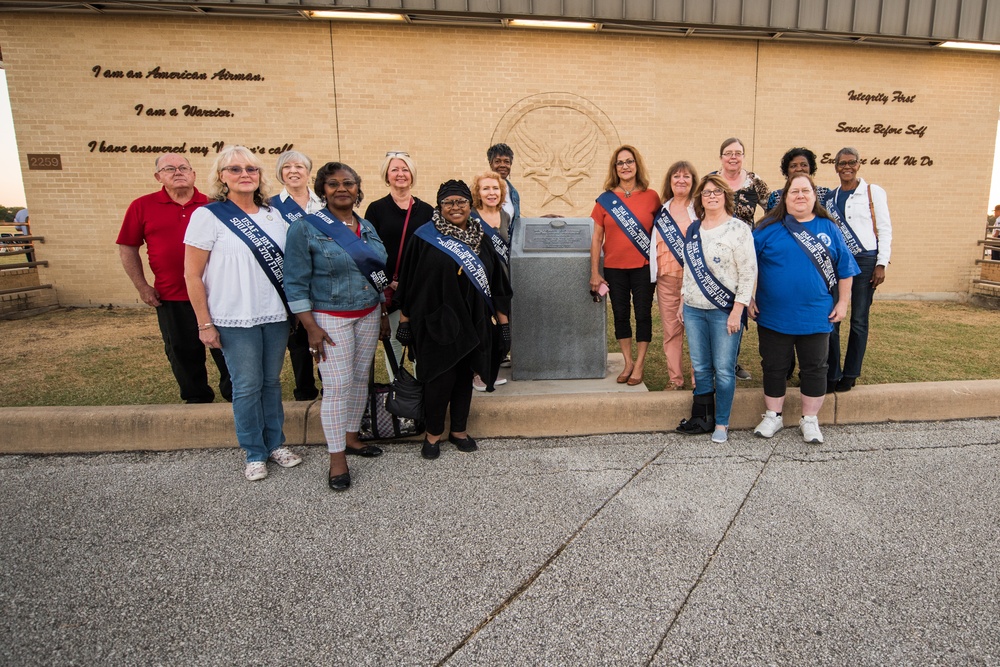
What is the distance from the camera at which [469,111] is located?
9.48 meters

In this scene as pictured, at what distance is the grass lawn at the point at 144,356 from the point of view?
16.4ft

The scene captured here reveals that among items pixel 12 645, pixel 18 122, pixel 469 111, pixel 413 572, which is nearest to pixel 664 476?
pixel 413 572

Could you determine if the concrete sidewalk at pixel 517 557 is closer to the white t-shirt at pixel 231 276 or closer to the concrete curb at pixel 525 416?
the concrete curb at pixel 525 416

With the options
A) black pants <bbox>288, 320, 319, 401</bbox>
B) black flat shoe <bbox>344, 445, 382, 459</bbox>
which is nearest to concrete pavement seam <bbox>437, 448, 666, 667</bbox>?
black flat shoe <bbox>344, 445, 382, 459</bbox>

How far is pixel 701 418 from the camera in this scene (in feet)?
13.7

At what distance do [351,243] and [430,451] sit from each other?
56.9 inches

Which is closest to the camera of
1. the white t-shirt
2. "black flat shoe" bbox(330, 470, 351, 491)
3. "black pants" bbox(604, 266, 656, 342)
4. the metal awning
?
the white t-shirt

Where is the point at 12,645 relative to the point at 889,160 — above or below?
below

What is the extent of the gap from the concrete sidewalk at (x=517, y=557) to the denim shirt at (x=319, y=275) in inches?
43.3

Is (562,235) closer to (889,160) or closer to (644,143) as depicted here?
(644,143)

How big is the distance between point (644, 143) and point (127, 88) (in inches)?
327

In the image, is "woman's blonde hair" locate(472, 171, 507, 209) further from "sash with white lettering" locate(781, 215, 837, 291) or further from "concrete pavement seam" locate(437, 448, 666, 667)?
"concrete pavement seam" locate(437, 448, 666, 667)

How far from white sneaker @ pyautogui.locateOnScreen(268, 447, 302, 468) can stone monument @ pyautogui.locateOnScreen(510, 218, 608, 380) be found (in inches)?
80.2

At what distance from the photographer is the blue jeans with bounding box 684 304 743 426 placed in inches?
157
